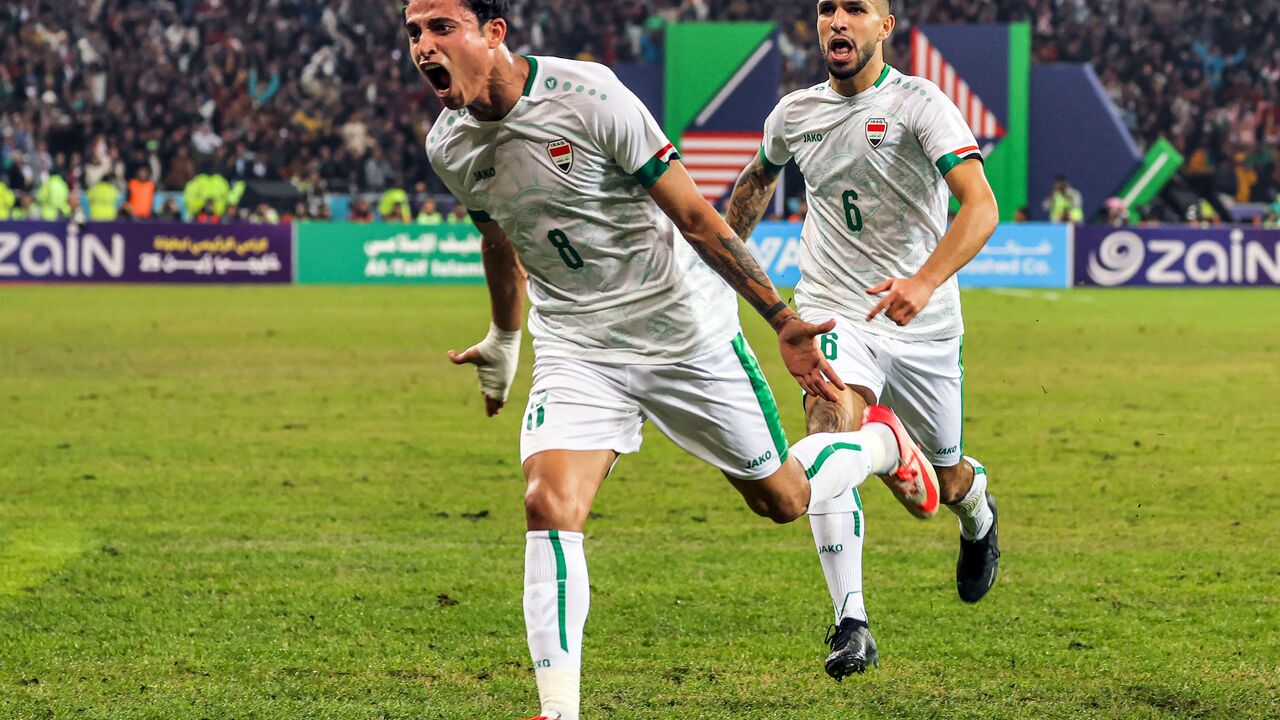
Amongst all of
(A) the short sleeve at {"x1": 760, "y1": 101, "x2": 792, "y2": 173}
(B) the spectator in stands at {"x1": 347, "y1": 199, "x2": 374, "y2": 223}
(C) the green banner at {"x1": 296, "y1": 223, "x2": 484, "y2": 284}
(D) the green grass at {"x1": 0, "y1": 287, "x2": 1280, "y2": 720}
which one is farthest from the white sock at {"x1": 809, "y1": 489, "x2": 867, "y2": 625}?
(B) the spectator in stands at {"x1": 347, "y1": 199, "x2": 374, "y2": 223}

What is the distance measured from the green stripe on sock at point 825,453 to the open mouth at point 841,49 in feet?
4.81

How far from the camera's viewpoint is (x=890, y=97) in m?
6.12

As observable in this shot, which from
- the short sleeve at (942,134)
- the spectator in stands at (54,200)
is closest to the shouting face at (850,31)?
the short sleeve at (942,134)

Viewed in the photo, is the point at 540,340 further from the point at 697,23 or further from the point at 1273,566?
the point at 697,23

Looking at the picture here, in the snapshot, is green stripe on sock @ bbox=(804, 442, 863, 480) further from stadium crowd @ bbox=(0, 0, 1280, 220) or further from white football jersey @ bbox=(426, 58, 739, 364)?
stadium crowd @ bbox=(0, 0, 1280, 220)

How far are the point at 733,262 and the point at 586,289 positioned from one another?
477 millimetres

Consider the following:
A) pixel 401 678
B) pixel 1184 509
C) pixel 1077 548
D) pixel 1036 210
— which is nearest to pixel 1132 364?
pixel 1184 509

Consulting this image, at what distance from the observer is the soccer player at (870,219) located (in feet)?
19.4

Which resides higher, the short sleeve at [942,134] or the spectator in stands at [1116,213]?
the short sleeve at [942,134]

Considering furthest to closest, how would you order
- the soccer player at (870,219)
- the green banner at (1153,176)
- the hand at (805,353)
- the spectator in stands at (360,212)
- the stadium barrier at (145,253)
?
the green banner at (1153,176) → the spectator in stands at (360,212) → the stadium barrier at (145,253) → the soccer player at (870,219) → the hand at (805,353)

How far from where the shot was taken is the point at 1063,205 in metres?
32.7

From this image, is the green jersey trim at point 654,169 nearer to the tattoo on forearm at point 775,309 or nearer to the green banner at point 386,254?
the tattoo on forearm at point 775,309

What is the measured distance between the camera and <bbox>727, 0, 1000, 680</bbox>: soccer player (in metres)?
5.90

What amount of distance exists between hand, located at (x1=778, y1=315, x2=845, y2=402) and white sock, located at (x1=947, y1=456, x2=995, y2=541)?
6.43 ft
